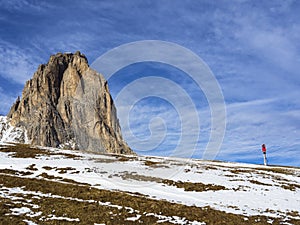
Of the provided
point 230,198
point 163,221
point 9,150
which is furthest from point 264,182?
point 9,150

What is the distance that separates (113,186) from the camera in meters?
28.5

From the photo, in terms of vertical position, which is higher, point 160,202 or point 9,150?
point 9,150

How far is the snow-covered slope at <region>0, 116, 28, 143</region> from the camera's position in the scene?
182m

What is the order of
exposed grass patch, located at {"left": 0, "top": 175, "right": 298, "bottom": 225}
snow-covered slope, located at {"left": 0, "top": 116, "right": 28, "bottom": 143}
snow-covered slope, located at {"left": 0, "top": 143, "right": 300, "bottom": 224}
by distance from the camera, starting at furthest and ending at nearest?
1. snow-covered slope, located at {"left": 0, "top": 116, "right": 28, "bottom": 143}
2. snow-covered slope, located at {"left": 0, "top": 143, "right": 300, "bottom": 224}
3. exposed grass patch, located at {"left": 0, "top": 175, "right": 298, "bottom": 225}

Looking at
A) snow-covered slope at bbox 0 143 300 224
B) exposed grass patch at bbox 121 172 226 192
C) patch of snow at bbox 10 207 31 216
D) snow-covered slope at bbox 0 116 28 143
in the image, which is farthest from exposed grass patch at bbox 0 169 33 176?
snow-covered slope at bbox 0 116 28 143

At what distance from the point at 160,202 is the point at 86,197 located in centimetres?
598

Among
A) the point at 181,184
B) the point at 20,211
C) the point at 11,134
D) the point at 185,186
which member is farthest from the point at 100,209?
the point at 11,134

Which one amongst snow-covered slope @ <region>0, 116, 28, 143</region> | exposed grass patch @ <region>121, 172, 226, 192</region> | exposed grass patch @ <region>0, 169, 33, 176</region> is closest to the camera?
exposed grass patch @ <region>0, 169, 33, 176</region>

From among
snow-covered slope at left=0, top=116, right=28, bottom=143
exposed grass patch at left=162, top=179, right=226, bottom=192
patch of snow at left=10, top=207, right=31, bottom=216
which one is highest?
snow-covered slope at left=0, top=116, right=28, bottom=143

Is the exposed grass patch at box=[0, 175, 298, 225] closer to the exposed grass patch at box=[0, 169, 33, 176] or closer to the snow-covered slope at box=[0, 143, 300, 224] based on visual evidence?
the snow-covered slope at box=[0, 143, 300, 224]

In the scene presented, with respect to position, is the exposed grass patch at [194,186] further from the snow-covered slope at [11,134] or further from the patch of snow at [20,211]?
the snow-covered slope at [11,134]

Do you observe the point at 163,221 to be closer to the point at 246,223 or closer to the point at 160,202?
the point at 160,202

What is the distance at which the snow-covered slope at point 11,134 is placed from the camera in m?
182

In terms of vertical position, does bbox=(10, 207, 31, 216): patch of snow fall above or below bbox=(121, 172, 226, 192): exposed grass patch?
below
